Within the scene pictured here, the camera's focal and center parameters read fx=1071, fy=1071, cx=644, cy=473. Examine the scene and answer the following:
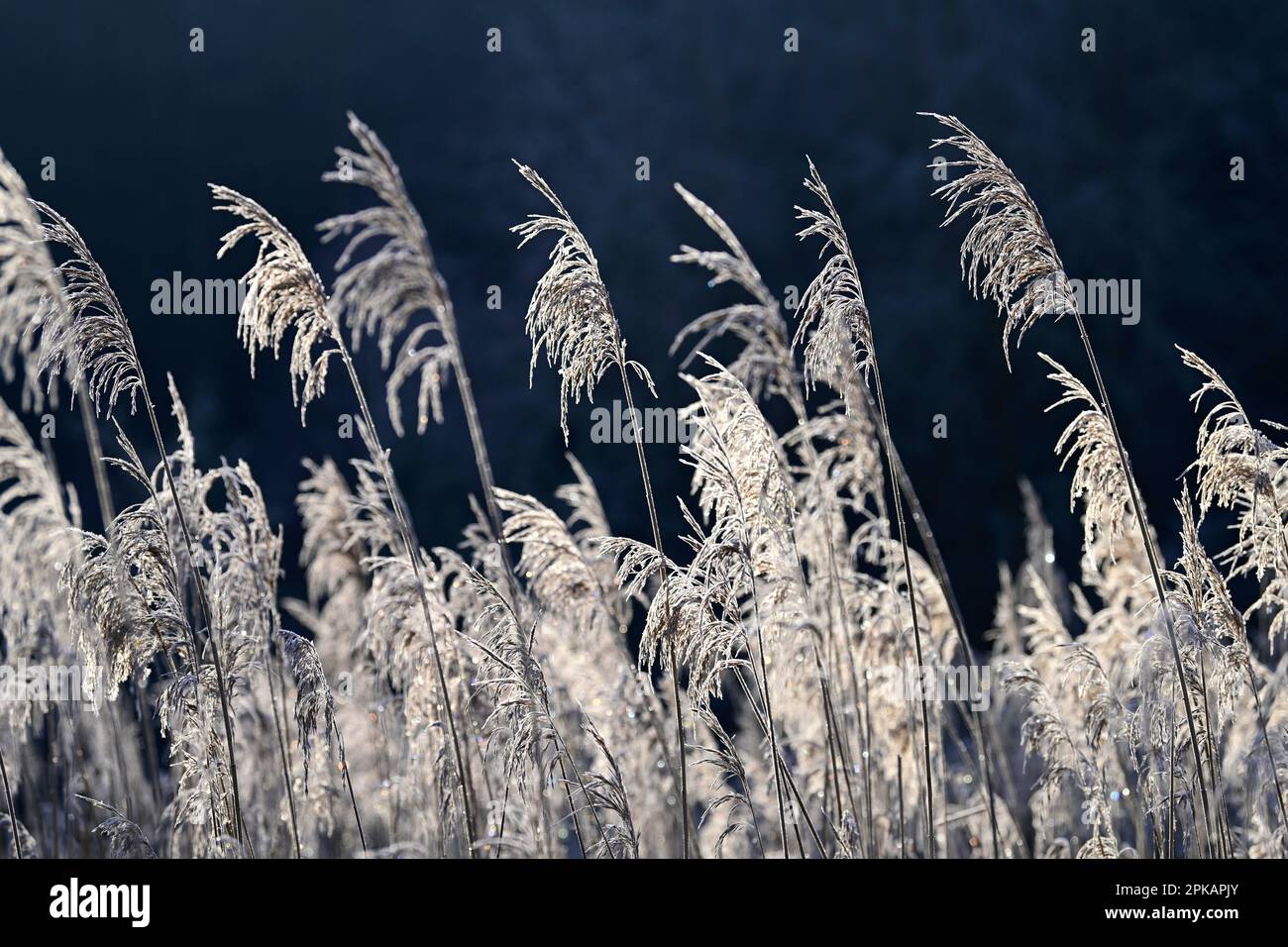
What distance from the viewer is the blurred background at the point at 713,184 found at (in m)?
10.7

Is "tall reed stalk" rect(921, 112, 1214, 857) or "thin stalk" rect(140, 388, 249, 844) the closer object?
"thin stalk" rect(140, 388, 249, 844)

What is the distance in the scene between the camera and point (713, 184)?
11.4m

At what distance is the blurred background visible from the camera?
35.1ft

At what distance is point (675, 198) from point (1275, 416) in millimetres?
6245

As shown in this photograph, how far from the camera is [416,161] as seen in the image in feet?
38.5
